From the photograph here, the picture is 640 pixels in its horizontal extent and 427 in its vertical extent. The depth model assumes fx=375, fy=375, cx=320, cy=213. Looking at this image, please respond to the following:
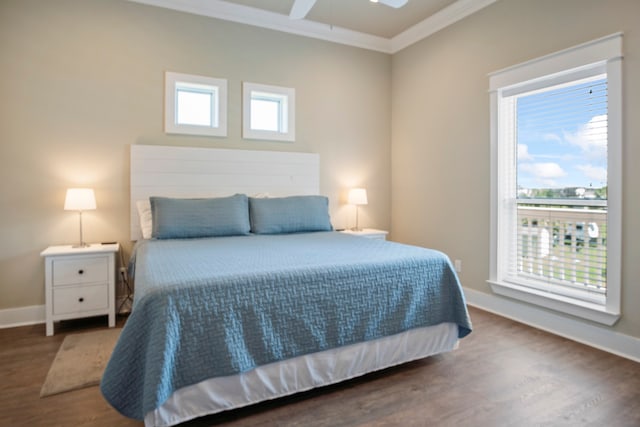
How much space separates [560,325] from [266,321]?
94.0 inches

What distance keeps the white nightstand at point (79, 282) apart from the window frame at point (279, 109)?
1715mm

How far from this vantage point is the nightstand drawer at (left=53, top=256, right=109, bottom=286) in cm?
289

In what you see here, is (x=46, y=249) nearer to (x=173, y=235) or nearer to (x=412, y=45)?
(x=173, y=235)

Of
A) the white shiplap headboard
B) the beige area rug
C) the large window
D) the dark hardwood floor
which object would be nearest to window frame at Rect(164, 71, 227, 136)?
the white shiplap headboard

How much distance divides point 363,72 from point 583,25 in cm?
231

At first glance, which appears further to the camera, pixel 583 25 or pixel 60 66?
pixel 60 66

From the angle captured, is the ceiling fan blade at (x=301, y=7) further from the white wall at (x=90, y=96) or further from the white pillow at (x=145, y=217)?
the white pillow at (x=145, y=217)

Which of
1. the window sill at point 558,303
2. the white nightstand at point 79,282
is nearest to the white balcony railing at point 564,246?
the window sill at point 558,303

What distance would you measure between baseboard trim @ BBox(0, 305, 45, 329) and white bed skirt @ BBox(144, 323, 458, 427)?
230 cm

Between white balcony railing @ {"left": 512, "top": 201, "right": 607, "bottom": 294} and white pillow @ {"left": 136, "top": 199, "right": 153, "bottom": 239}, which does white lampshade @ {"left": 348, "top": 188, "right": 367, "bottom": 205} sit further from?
white pillow @ {"left": 136, "top": 199, "right": 153, "bottom": 239}

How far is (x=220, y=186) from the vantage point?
A: 3.72 metres

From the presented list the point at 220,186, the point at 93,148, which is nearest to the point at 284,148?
the point at 220,186

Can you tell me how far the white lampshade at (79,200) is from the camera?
9.75 feet

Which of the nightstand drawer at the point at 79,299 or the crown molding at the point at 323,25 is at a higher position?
the crown molding at the point at 323,25
